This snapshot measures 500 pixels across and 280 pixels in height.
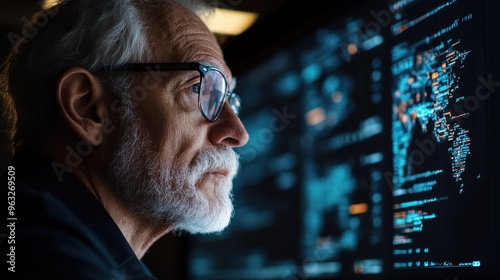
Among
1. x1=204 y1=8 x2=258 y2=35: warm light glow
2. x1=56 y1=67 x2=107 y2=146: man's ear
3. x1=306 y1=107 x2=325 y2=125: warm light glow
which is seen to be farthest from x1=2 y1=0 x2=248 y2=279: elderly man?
x1=204 y1=8 x2=258 y2=35: warm light glow

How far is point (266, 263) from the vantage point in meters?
1.78

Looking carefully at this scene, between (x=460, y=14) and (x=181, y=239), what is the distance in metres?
1.57

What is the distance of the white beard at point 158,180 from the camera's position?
1.24 m

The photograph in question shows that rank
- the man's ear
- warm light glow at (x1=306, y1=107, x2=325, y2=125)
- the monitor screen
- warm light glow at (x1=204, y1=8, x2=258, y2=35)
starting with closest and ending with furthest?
the monitor screen, the man's ear, warm light glow at (x1=306, y1=107, x2=325, y2=125), warm light glow at (x1=204, y1=8, x2=258, y2=35)

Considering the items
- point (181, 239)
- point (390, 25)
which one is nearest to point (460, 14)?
point (390, 25)

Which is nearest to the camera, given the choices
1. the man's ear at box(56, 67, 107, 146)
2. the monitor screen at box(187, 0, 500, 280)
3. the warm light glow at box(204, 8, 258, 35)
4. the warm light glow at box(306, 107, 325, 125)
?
the monitor screen at box(187, 0, 500, 280)

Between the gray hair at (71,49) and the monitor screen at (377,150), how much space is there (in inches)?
17.0

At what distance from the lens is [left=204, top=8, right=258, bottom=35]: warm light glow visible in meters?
2.03

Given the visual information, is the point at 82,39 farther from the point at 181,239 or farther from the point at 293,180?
the point at 181,239

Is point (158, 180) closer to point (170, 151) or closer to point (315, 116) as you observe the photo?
point (170, 151)

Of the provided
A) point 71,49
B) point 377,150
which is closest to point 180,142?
point 71,49

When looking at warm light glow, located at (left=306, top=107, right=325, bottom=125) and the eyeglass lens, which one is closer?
the eyeglass lens

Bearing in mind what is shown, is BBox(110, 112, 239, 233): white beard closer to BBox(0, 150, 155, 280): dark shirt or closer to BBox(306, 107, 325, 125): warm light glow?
BBox(0, 150, 155, 280): dark shirt

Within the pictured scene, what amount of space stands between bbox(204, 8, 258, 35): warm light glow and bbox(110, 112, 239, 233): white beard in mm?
824
